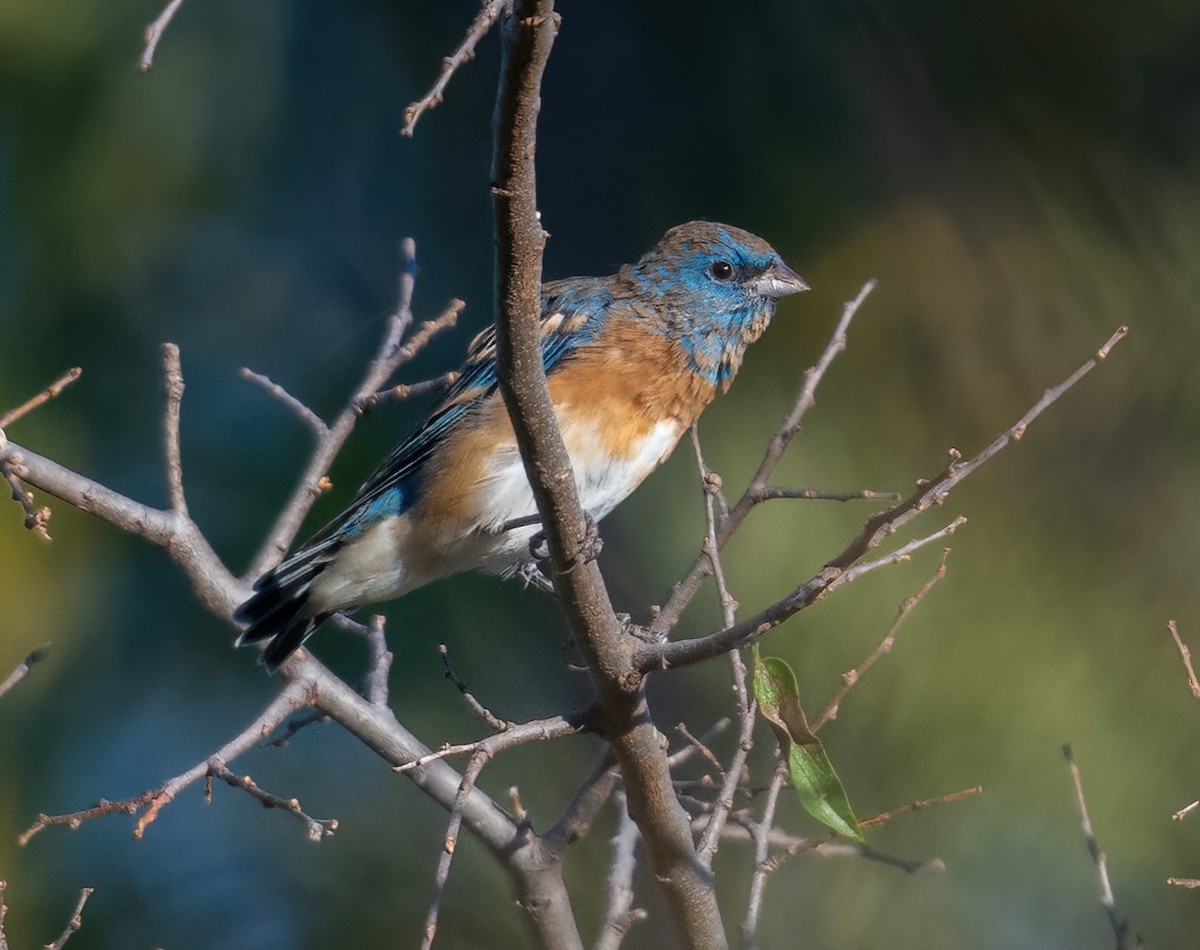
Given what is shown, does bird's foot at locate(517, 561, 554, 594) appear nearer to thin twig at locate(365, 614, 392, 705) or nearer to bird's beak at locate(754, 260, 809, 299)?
thin twig at locate(365, 614, 392, 705)

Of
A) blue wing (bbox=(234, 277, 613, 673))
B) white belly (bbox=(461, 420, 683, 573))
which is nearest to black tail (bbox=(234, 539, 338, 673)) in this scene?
blue wing (bbox=(234, 277, 613, 673))

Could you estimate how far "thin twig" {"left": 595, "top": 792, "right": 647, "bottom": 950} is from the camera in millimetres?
2512

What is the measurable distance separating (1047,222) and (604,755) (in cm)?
219

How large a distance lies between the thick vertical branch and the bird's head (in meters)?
1.08

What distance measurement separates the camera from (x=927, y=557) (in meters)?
3.41

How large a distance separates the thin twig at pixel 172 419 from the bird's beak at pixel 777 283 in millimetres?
1400

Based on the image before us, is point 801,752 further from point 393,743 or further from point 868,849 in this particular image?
point 393,743

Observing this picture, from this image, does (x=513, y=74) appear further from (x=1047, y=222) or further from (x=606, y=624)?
(x=1047, y=222)

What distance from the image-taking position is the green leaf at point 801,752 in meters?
2.16

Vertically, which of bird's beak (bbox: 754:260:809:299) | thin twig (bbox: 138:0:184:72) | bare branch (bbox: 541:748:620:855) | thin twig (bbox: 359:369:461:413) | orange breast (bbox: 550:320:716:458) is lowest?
bare branch (bbox: 541:748:620:855)

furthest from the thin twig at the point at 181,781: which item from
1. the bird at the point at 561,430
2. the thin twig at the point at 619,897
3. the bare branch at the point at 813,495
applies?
the bare branch at the point at 813,495

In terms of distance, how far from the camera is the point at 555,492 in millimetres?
2201

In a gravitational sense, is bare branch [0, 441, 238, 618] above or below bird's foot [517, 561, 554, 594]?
above

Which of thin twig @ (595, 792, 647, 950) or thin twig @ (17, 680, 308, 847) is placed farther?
thin twig @ (595, 792, 647, 950)
